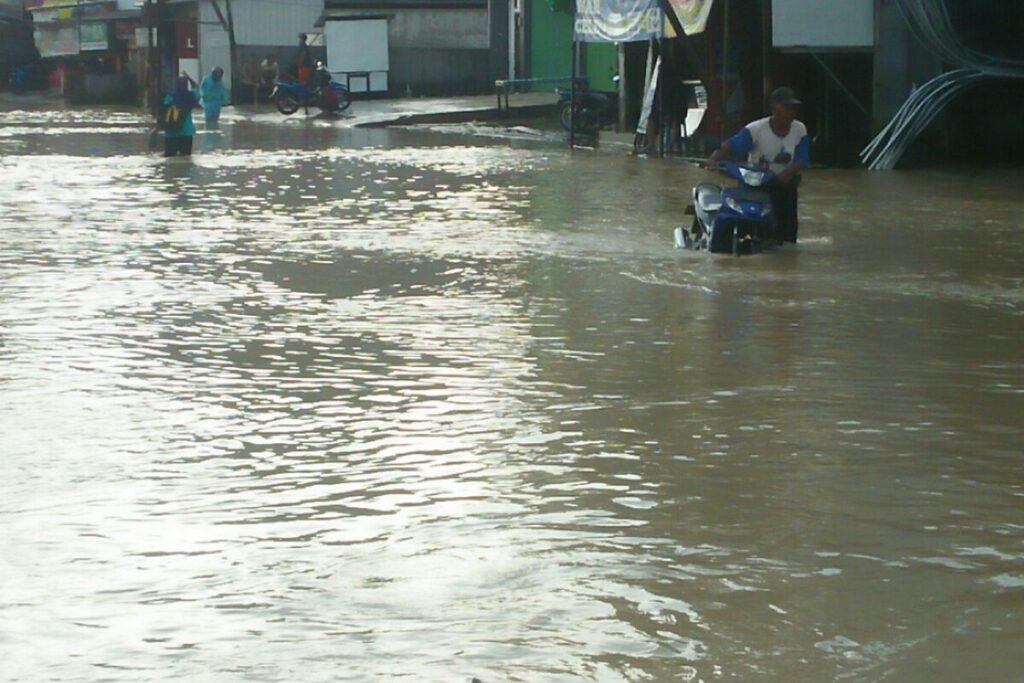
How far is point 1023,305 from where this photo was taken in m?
10.8

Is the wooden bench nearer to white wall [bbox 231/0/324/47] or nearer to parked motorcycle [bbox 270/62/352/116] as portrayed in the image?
parked motorcycle [bbox 270/62/352/116]

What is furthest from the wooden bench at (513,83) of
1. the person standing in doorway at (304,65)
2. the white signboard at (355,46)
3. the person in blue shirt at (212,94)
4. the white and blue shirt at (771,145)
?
the white and blue shirt at (771,145)

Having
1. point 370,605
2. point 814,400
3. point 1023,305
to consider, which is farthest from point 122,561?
point 1023,305

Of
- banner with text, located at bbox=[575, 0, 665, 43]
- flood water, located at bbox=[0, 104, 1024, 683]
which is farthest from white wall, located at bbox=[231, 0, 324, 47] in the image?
flood water, located at bbox=[0, 104, 1024, 683]

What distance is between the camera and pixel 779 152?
13578 mm

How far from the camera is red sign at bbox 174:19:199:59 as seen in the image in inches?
2116

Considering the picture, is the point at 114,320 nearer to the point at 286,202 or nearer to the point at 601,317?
the point at 601,317

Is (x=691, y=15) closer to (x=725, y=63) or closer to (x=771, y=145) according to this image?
(x=725, y=63)

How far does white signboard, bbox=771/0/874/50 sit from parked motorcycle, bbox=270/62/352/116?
2074cm

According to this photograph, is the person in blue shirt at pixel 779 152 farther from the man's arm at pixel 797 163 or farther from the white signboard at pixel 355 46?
the white signboard at pixel 355 46

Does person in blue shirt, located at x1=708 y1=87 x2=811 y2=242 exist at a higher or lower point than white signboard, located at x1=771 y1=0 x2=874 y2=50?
lower

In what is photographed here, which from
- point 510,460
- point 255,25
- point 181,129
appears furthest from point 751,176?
point 255,25

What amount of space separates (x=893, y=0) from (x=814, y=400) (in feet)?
52.0

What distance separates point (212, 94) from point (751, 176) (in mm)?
27932
